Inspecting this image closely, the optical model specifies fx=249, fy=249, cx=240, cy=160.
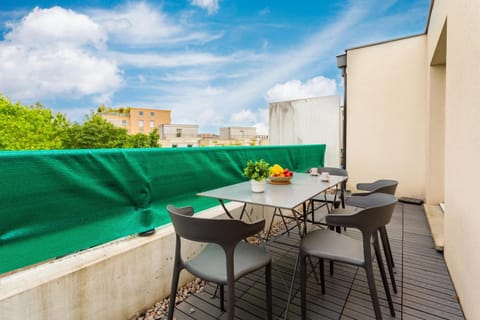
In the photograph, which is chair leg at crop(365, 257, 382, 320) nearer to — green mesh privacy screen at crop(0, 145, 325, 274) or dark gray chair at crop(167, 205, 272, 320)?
dark gray chair at crop(167, 205, 272, 320)

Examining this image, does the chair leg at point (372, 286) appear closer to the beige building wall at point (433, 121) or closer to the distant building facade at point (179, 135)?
the beige building wall at point (433, 121)

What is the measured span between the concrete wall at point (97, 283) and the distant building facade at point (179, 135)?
3732cm

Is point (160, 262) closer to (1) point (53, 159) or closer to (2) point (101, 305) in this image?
(2) point (101, 305)

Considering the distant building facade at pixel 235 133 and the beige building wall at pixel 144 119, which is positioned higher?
the beige building wall at pixel 144 119

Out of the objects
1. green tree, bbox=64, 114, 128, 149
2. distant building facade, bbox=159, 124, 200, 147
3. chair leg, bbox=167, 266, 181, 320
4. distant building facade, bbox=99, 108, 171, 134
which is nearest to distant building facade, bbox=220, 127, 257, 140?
distant building facade, bbox=159, 124, 200, 147

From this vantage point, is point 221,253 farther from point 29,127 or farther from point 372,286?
point 29,127

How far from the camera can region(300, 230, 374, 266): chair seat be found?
64.3 inches

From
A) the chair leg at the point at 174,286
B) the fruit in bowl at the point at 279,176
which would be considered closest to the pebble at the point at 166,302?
the chair leg at the point at 174,286

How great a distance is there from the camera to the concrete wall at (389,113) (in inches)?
209

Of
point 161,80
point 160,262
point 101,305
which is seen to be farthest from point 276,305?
point 161,80

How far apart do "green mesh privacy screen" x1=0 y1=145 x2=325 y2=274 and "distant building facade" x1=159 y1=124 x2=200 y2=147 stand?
3698 cm

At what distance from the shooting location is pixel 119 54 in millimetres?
42281

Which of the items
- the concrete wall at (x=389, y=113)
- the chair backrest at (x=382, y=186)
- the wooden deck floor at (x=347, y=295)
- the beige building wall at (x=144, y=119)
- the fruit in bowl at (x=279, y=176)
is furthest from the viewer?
the beige building wall at (x=144, y=119)

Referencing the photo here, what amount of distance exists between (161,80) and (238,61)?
24.7 meters
